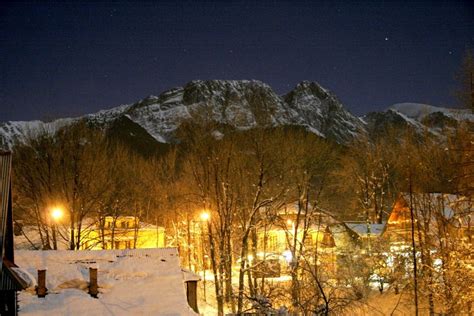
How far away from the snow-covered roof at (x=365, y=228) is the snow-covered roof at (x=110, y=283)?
65.2ft

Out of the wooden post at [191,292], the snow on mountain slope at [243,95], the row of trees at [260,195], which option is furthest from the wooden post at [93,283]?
the snow on mountain slope at [243,95]

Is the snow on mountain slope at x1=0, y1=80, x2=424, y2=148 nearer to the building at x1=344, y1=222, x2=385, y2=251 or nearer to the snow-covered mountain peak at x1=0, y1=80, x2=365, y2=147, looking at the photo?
the snow-covered mountain peak at x1=0, y1=80, x2=365, y2=147

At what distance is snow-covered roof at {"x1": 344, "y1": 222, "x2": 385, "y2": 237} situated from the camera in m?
35.5

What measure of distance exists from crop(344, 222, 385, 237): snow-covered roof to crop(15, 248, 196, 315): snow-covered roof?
1987cm

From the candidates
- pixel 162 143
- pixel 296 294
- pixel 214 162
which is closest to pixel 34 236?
pixel 214 162

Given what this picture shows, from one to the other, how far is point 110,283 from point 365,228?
91.6 ft

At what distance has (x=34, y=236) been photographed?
1427 inches

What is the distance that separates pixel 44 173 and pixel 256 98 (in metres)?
14.4

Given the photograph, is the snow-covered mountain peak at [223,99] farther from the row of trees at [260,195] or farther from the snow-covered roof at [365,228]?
the row of trees at [260,195]

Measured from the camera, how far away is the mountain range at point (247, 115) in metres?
27.1

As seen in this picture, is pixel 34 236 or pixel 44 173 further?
pixel 34 236

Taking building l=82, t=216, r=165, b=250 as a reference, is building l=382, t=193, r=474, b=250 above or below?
above

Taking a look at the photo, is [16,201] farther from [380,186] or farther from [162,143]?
[162,143]

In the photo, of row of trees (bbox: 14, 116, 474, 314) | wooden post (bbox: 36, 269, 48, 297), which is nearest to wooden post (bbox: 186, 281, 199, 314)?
row of trees (bbox: 14, 116, 474, 314)
